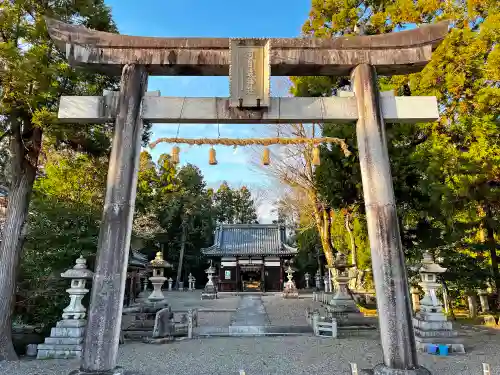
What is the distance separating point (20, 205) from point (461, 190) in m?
10.4

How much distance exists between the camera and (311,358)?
23.2 feet

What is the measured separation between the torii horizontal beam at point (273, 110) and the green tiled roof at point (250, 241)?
922 inches

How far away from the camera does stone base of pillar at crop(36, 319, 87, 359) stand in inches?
286

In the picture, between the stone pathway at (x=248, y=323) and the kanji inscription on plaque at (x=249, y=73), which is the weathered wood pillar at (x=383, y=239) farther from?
the stone pathway at (x=248, y=323)

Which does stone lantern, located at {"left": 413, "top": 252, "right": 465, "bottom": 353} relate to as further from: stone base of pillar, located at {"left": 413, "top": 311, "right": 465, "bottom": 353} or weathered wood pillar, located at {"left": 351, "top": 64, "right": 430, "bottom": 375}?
weathered wood pillar, located at {"left": 351, "top": 64, "right": 430, "bottom": 375}

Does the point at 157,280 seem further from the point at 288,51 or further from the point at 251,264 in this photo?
the point at 251,264

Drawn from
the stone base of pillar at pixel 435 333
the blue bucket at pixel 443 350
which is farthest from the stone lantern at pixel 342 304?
the blue bucket at pixel 443 350

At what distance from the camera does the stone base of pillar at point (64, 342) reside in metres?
7.26

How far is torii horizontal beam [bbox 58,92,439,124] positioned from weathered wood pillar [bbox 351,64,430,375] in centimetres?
24

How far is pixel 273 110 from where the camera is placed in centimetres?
522

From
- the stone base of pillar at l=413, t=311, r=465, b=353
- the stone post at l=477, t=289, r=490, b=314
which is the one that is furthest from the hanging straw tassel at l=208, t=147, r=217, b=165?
the stone post at l=477, t=289, r=490, b=314

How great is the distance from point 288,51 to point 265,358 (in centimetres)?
596

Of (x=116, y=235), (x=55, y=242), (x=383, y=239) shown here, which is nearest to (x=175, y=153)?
(x=116, y=235)

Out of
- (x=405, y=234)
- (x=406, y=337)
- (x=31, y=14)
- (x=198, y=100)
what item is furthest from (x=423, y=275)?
(x=31, y=14)
